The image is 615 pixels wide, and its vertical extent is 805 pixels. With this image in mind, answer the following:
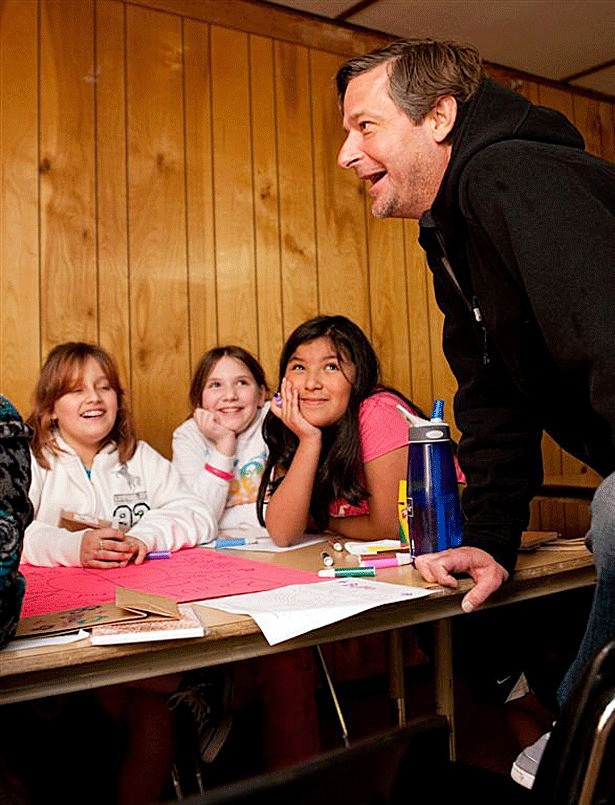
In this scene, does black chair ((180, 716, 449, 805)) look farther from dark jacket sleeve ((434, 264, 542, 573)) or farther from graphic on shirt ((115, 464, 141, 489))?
graphic on shirt ((115, 464, 141, 489))

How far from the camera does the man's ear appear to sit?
140 centimetres

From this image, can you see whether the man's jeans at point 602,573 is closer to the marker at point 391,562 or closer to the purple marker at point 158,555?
the marker at point 391,562

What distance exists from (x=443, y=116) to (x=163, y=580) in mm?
946

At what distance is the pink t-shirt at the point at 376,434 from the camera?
7.20 feet

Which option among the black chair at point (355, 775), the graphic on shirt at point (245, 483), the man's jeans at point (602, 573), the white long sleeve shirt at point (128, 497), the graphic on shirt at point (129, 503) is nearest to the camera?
the black chair at point (355, 775)

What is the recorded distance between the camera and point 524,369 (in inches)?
50.5

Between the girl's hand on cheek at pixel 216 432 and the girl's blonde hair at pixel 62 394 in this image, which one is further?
the girl's hand on cheek at pixel 216 432

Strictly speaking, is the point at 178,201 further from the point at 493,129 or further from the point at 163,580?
the point at 493,129

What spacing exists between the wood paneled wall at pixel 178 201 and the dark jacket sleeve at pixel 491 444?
1688mm

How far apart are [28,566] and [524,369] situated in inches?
47.6

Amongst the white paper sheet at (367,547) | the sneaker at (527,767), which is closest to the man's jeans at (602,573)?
the sneaker at (527,767)

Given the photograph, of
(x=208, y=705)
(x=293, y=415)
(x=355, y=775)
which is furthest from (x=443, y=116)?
(x=208, y=705)

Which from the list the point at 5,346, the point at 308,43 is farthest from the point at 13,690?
the point at 308,43

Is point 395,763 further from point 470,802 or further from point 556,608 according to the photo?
point 556,608
